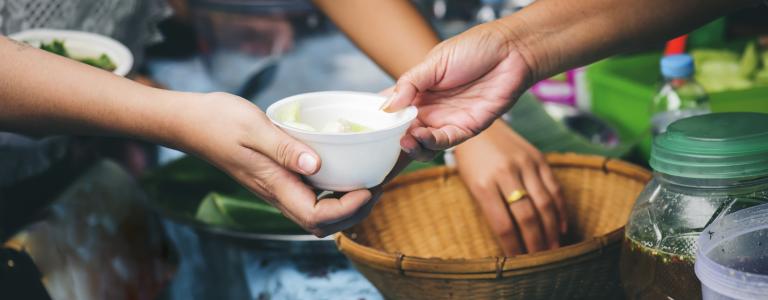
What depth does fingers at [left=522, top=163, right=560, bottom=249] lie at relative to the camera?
137 cm

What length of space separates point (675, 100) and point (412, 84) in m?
0.98

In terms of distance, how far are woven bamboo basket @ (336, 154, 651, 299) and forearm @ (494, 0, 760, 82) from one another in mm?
280

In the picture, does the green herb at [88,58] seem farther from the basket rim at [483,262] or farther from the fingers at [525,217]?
the fingers at [525,217]

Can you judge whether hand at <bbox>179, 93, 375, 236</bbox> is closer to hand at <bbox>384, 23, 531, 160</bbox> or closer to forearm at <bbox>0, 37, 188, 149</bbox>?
forearm at <bbox>0, 37, 188, 149</bbox>

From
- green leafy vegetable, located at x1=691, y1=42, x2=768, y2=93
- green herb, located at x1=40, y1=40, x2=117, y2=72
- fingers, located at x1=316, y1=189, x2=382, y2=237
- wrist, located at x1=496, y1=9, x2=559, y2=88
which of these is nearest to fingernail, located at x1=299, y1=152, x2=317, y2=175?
fingers, located at x1=316, y1=189, x2=382, y2=237

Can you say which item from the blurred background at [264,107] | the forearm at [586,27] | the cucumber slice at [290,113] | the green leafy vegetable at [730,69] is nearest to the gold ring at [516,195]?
the forearm at [586,27]

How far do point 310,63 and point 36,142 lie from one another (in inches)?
33.4

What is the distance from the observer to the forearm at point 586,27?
1.16 m

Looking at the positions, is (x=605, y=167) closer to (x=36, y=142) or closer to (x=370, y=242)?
(x=370, y=242)

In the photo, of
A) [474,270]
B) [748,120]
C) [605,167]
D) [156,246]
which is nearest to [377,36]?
[605,167]

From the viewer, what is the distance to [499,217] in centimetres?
136

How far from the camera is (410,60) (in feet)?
5.00

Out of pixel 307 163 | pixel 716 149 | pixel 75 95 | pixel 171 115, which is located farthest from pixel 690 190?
pixel 75 95

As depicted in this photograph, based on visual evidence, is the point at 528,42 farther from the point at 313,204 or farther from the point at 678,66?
the point at 678,66
